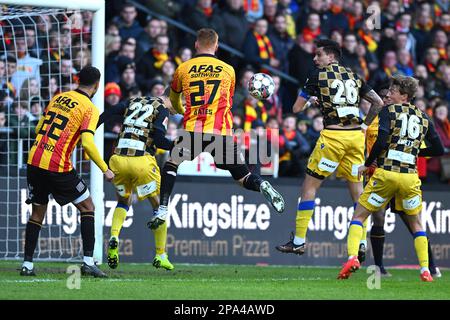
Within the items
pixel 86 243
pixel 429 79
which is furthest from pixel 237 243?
pixel 429 79

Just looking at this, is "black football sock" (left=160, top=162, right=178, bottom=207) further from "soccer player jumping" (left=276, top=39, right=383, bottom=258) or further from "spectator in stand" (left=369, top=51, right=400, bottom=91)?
"spectator in stand" (left=369, top=51, right=400, bottom=91)

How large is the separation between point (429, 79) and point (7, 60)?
8.76 m

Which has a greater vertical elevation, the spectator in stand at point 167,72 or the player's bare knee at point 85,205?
the spectator in stand at point 167,72

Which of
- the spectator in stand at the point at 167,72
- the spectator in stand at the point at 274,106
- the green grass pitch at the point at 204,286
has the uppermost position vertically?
the spectator in stand at the point at 167,72

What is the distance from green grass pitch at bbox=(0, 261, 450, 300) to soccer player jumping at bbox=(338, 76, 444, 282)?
0.81 meters

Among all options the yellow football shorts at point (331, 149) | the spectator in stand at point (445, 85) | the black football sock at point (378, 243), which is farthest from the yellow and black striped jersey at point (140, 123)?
the spectator in stand at point (445, 85)

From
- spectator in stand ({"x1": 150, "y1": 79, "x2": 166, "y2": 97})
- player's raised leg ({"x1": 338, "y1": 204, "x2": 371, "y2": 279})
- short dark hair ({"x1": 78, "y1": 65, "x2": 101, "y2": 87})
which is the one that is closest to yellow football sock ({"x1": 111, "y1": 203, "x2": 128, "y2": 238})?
short dark hair ({"x1": 78, "y1": 65, "x2": 101, "y2": 87})

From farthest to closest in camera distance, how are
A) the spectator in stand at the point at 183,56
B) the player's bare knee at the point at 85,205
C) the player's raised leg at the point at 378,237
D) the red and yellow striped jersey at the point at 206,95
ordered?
the spectator in stand at the point at 183,56 < the player's raised leg at the point at 378,237 < the red and yellow striped jersey at the point at 206,95 < the player's bare knee at the point at 85,205

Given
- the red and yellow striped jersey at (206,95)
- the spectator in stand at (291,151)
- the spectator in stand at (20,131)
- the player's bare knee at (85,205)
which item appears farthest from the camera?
the spectator in stand at (291,151)

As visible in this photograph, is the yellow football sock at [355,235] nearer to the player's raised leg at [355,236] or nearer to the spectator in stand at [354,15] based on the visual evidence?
the player's raised leg at [355,236]

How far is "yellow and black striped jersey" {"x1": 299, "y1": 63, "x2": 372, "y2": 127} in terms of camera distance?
1255 cm

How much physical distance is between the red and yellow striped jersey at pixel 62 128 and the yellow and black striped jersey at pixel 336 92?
8.48ft

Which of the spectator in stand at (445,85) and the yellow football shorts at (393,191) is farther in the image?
the spectator in stand at (445,85)

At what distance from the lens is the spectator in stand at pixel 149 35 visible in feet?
60.0
